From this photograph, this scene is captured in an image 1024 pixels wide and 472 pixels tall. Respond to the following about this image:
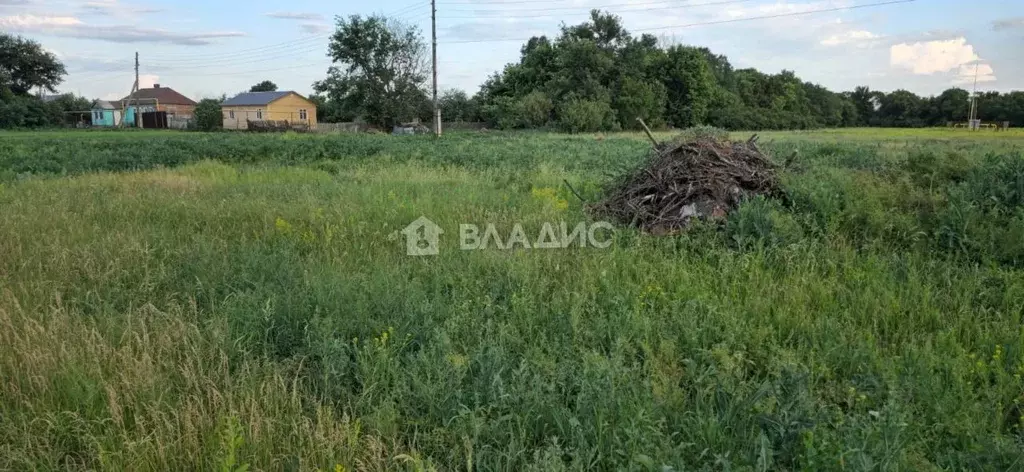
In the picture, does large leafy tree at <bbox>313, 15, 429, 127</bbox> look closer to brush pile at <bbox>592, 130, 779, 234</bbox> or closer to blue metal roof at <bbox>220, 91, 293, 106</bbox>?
blue metal roof at <bbox>220, 91, 293, 106</bbox>

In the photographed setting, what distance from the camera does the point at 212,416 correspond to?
3098 mm

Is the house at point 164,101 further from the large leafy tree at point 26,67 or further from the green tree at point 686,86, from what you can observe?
the green tree at point 686,86

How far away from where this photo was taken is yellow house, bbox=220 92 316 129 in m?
65.8

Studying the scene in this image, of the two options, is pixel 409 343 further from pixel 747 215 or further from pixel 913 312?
pixel 747 215

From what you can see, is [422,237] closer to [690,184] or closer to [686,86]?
[690,184]

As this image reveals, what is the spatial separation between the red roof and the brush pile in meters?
95.2

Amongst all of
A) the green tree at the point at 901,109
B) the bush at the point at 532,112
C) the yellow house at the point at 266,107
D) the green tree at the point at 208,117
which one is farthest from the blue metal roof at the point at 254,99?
the green tree at the point at 901,109

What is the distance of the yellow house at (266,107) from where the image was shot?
65.8 m

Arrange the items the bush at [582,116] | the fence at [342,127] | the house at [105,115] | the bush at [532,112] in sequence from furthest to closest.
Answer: the house at [105,115], the bush at [532,112], the bush at [582,116], the fence at [342,127]

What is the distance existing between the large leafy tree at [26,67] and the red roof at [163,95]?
48.5 feet

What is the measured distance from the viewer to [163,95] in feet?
293

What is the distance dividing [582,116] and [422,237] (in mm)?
45381

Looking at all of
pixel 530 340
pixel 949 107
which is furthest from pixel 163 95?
pixel 949 107

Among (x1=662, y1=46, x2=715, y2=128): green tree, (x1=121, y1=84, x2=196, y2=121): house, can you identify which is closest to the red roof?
(x1=121, y1=84, x2=196, y2=121): house
